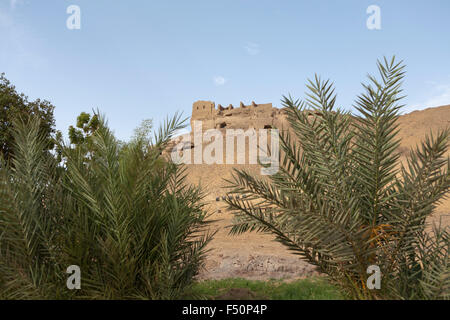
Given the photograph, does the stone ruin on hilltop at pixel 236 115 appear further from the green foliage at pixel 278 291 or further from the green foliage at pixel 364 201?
the green foliage at pixel 364 201

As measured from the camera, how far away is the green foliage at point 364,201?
10.5 feet

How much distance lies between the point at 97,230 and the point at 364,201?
2.85 m

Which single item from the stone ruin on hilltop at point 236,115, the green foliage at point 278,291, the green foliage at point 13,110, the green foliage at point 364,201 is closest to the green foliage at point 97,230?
the green foliage at point 364,201

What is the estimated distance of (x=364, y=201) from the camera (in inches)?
140

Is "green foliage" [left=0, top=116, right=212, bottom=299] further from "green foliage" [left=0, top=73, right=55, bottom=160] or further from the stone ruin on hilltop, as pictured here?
the stone ruin on hilltop

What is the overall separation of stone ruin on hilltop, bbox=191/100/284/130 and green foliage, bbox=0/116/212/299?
48200 millimetres

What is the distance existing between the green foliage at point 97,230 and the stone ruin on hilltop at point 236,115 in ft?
158

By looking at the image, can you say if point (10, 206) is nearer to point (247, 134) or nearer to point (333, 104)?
point (333, 104)

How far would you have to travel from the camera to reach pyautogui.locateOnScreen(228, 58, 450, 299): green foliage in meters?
3.21

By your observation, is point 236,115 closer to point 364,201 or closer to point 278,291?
point 278,291

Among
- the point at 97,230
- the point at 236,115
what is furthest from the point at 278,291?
the point at 236,115

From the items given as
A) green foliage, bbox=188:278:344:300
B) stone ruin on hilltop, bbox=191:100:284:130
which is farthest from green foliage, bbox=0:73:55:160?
stone ruin on hilltop, bbox=191:100:284:130
